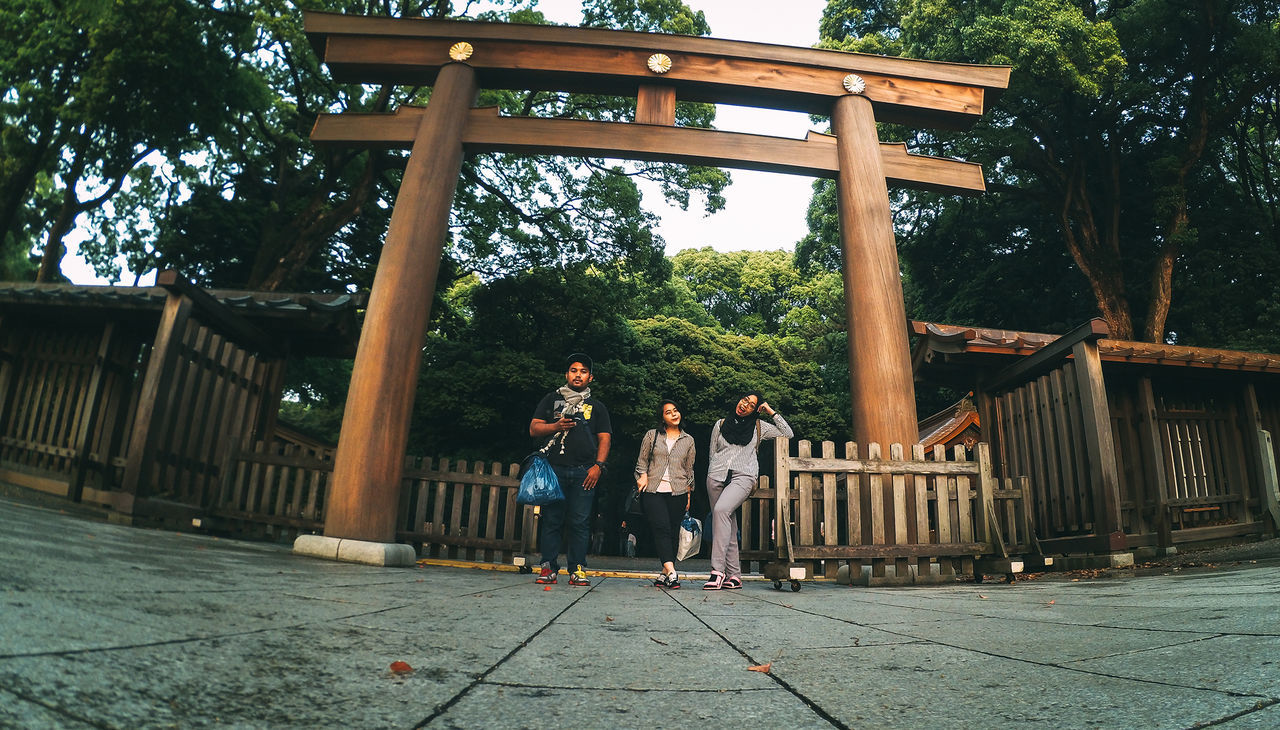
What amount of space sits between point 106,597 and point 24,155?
16.9m

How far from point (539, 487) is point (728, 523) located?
174 centimetres

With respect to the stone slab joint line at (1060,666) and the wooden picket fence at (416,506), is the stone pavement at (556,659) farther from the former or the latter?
the wooden picket fence at (416,506)

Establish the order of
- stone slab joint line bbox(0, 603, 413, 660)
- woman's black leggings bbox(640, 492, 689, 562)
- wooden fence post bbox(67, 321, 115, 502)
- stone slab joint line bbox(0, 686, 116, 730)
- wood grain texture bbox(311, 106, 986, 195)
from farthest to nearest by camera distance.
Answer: wooden fence post bbox(67, 321, 115, 502) → wood grain texture bbox(311, 106, 986, 195) → woman's black leggings bbox(640, 492, 689, 562) → stone slab joint line bbox(0, 603, 413, 660) → stone slab joint line bbox(0, 686, 116, 730)

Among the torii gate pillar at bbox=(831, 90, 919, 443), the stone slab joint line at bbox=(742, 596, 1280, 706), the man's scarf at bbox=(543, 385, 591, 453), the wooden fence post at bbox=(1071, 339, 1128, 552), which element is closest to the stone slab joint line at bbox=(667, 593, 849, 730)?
the stone slab joint line at bbox=(742, 596, 1280, 706)

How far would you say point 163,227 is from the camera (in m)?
17.3

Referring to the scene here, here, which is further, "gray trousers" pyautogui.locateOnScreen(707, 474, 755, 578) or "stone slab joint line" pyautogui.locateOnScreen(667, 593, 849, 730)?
"gray trousers" pyautogui.locateOnScreen(707, 474, 755, 578)

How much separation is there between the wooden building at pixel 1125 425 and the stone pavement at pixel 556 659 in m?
4.48

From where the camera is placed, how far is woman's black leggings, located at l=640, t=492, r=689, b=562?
623 cm

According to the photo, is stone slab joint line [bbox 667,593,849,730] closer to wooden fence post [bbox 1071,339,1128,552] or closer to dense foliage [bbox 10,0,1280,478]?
wooden fence post [bbox 1071,339,1128,552]

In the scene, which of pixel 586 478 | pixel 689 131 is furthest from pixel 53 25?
pixel 586 478

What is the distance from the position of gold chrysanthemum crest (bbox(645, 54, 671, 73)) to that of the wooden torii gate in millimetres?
11

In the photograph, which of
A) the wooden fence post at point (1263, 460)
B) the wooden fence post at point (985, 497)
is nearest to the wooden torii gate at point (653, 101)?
the wooden fence post at point (985, 497)

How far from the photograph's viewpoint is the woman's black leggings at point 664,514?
6.23m

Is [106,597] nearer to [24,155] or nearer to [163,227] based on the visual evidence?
[24,155]
